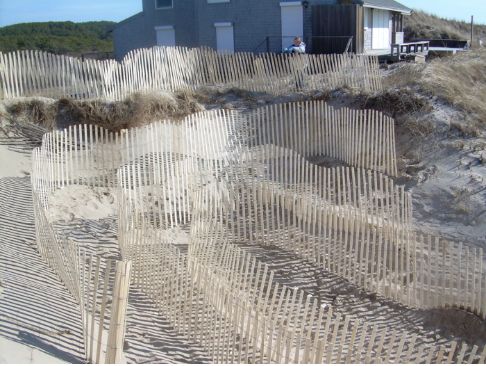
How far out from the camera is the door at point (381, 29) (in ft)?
72.0

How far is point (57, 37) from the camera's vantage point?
41344 millimetres

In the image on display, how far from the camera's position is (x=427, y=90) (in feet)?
41.5

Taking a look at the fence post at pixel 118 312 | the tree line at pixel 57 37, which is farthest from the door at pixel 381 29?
the fence post at pixel 118 312

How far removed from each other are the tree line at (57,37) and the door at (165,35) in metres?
4.70

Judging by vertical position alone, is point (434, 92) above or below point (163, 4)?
below

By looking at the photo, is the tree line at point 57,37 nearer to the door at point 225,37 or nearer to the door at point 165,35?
the door at point 165,35

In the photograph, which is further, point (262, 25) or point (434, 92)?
point (262, 25)

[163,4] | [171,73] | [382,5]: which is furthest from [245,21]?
[171,73]

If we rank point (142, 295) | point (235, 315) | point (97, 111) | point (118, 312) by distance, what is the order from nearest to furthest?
point (118, 312) < point (235, 315) < point (142, 295) < point (97, 111)

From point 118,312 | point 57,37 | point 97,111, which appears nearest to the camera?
point 118,312

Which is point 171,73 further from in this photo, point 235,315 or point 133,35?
point 133,35

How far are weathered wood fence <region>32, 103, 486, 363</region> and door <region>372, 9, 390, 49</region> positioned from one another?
38.5 ft

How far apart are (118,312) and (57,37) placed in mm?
42890

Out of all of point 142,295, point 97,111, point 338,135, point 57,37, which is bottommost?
point 142,295
